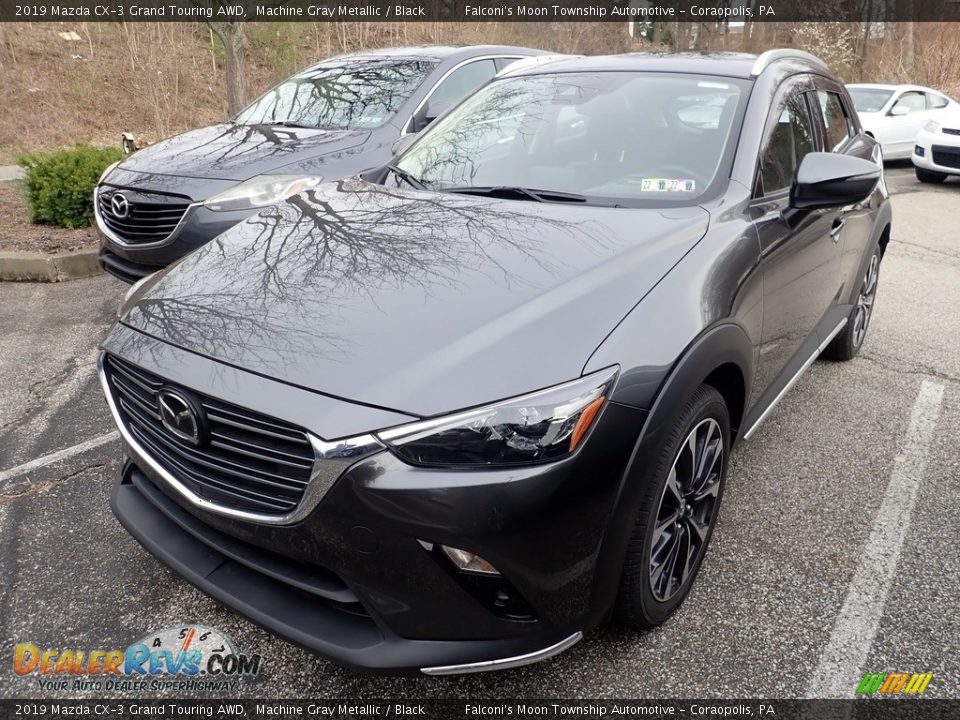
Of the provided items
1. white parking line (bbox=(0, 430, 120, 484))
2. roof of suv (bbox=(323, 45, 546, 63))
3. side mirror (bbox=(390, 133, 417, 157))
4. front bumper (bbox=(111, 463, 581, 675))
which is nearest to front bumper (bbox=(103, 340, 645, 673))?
front bumper (bbox=(111, 463, 581, 675))

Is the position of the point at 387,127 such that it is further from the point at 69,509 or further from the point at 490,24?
the point at 490,24

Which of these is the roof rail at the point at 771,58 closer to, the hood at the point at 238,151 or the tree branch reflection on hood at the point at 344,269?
the tree branch reflection on hood at the point at 344,269

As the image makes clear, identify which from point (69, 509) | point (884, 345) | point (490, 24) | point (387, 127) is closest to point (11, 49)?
point (490, 24)

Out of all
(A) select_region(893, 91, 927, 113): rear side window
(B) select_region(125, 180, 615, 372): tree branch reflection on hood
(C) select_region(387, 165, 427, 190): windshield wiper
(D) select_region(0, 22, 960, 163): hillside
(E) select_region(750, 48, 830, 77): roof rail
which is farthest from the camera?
(A) select_region(893, 91, 927, 113): rear side window

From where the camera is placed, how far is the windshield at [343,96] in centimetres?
529

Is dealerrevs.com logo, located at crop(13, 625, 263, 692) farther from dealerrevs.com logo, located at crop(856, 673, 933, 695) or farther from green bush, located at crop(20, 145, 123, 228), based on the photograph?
green bush, located at crop(20, 145, 123, 228)

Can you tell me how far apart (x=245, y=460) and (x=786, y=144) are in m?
2.47

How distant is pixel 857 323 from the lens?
429cm

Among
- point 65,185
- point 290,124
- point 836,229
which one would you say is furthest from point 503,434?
point 65,185

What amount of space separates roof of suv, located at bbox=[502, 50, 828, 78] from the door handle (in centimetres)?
76

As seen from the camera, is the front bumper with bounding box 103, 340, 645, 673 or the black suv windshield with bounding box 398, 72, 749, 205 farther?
the black suv windshield with bounding box 398, 72, 749, 205

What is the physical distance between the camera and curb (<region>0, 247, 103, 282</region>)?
18.5 ft

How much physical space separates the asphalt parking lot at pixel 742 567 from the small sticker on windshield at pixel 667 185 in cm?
129

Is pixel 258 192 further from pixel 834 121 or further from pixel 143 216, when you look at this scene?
pixel 834 121
